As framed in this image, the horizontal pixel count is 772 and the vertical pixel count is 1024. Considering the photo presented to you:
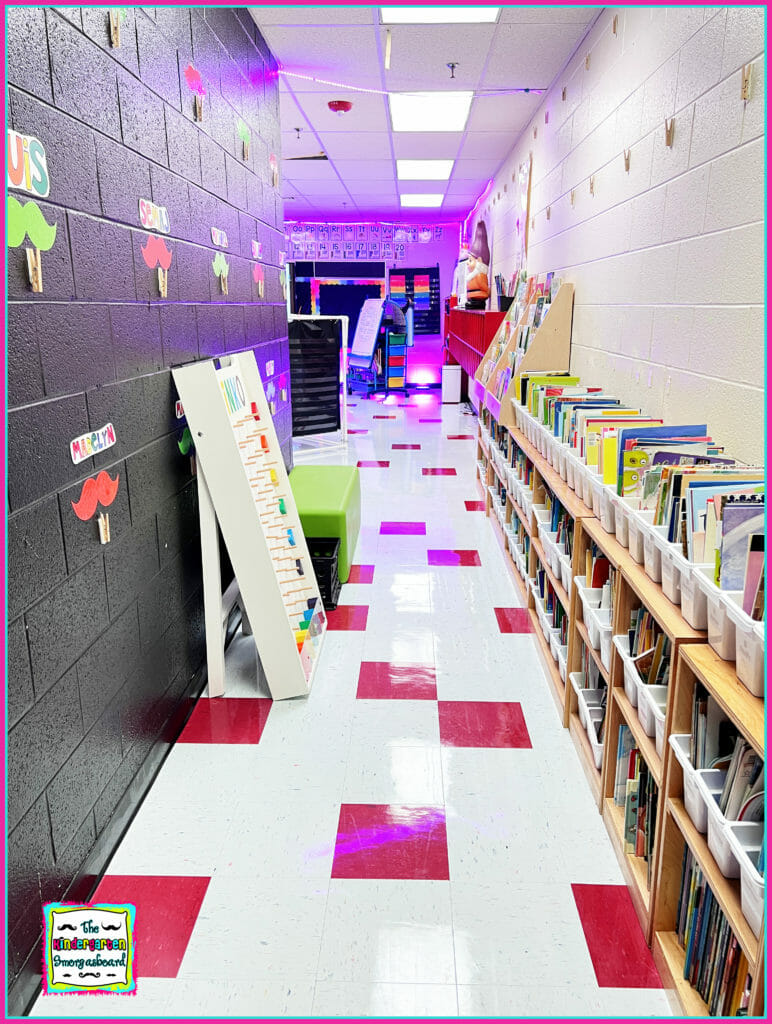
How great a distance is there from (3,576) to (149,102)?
1.60 meters

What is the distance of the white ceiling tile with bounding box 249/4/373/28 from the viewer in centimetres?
364

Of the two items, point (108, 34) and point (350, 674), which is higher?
point (108, 34)

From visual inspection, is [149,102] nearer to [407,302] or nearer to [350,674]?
[350,674]

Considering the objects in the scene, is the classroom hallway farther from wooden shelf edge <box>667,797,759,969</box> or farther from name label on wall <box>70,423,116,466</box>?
name label on wall <box>70,423,116,466</box>

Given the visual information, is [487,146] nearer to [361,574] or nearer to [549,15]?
[549,15]

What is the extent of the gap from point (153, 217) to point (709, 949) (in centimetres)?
238

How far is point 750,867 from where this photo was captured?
3.76ft

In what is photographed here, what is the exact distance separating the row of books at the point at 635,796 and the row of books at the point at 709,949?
0.15 meters

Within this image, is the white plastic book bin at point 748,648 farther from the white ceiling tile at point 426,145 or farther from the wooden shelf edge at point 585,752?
the white ceiling tile at point 426,145

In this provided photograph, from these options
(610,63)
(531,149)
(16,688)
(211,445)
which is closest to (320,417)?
(531,149)

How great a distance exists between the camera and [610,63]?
3482mm

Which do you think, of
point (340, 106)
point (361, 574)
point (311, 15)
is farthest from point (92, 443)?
point (340, 106)

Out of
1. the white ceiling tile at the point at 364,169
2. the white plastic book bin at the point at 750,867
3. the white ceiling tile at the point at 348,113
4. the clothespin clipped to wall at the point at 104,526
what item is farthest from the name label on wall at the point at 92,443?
the white ceiling tile at the point at 364,169

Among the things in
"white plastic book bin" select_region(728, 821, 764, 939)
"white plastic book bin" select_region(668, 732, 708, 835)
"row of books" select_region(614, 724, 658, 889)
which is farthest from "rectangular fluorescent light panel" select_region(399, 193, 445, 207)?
"white plastic book bin" select_region(728, 821, 764, 939)
